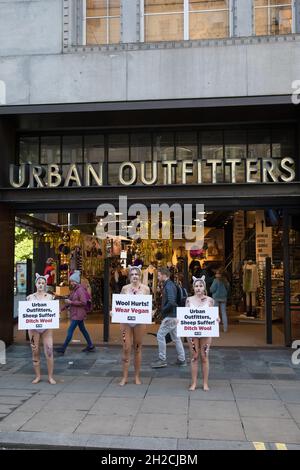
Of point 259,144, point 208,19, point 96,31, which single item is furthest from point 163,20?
point 259,144

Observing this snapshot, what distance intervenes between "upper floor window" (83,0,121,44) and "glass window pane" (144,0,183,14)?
69cm

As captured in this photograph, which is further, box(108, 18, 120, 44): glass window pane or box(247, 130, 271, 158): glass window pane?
box(247, 130, 271, 158): glass window pane

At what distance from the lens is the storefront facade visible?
10.3 meters

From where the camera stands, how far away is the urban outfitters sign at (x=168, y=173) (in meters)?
10.7

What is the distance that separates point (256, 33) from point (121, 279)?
8.82 m

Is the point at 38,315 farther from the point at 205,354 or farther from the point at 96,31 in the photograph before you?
the point at 96,31

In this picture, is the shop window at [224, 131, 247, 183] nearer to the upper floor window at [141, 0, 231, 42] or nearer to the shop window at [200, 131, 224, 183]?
the shop window at [200, 131, 224, 183]

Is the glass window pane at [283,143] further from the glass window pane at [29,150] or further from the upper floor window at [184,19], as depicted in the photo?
the glass window pane at [29,150]

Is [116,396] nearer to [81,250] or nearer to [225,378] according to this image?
[225,378]

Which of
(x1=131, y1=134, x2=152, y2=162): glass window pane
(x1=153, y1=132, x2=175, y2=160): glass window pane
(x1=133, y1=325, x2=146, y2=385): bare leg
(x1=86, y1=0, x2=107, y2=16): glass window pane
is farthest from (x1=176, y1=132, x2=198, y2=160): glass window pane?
(x1=133, y1=325, x2=146, y2=385): bare leg

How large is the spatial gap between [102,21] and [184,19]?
1.94 m

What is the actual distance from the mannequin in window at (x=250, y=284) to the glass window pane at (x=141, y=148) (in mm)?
6071

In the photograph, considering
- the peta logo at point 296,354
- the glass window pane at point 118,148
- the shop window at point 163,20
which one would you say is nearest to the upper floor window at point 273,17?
the shop window at point 163,20

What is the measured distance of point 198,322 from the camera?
7.60 m
